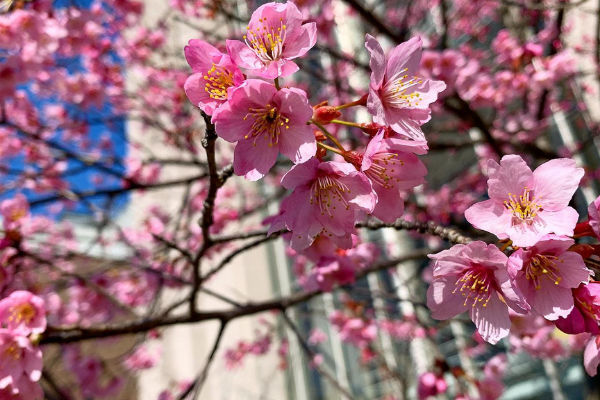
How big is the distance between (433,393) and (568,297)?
1.05m

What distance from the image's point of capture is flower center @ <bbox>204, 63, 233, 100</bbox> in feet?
2.69

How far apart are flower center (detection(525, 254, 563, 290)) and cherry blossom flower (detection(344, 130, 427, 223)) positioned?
0.24m

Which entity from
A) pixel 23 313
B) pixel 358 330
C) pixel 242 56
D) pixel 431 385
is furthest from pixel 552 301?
pixel 358 330

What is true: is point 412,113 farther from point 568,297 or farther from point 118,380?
point 118,380

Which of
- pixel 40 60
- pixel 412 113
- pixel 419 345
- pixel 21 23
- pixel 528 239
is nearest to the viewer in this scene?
pixel 528 239

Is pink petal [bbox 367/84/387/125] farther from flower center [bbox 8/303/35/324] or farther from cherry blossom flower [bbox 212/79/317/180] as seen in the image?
flower center [bbox 8/303/35/324]

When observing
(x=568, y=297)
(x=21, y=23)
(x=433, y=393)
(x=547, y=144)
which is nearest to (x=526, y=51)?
(x=547, y=144)

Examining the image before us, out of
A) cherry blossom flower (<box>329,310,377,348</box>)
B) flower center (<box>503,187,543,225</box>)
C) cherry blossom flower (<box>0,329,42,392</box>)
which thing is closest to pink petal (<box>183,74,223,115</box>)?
flower center (<box>503,187,543,225</box>)

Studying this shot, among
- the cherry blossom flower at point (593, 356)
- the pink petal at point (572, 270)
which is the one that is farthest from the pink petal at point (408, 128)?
the cherry blossom flower at point (593, 356)

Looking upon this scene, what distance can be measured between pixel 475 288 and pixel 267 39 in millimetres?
638

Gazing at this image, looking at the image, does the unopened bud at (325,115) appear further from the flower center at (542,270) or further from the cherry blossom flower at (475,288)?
the flower center at (542,270)

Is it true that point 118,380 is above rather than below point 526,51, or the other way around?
below

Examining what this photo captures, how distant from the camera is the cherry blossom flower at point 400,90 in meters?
0.84

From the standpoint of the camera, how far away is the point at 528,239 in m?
0.75
